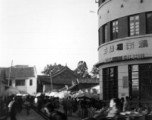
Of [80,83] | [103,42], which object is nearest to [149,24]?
[103,42]

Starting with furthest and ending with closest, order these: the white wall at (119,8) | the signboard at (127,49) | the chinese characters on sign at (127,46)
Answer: the white wall at (119,8) < the chinese characters on sign at (127,46) < the signboard at (127,49)

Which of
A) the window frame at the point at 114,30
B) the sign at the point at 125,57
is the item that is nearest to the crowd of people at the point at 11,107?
the sign at the point at 125,57

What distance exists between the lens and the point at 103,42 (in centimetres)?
2131

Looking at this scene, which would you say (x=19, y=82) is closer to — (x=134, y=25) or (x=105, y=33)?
(x=105, y=33)

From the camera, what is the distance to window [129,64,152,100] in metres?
16.7

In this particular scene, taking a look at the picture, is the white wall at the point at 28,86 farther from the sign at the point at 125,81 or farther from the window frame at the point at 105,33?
the sign at the point at 125,81

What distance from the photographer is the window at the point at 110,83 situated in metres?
19.0

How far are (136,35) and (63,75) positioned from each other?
145 feet

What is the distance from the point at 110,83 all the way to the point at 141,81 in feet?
10.3

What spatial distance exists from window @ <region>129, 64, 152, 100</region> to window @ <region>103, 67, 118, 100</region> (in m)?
1.53

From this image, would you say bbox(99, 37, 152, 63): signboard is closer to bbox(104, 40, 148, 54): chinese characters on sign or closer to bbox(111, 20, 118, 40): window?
bbox(104, 40, 148, 54): chinese characters on sign

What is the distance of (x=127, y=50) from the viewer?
1822 cm

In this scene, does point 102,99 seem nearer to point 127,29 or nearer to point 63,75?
point 127,29

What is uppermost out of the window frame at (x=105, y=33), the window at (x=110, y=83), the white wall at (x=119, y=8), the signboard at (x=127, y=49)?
the white wall at (x=119, y=8)
